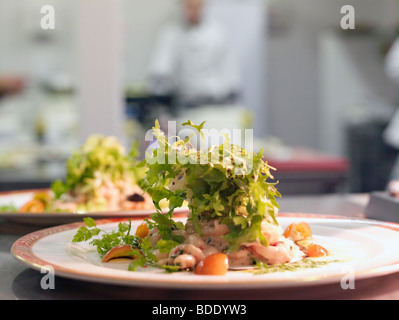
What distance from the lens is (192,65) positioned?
7422 millimetres

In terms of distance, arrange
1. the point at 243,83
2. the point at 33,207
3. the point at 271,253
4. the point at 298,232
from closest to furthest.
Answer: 1. the point at 271,253
2. the point at 298,232
3. the point at 33,207
4. the point at 243,83

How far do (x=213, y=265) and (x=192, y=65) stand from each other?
22.2 feet

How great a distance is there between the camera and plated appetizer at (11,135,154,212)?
1583 mm

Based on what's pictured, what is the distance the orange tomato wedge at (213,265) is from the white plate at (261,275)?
0.01 m

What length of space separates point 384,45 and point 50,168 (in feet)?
17.9

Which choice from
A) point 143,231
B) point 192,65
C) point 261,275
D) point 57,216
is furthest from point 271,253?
point 192,65

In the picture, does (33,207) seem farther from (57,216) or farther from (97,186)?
(57,216)

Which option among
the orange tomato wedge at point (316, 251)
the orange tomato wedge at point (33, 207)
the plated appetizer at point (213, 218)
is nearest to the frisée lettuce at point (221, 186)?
the plated appetizer at point (213, 218)

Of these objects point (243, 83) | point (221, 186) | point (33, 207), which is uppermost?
point (243, 83)

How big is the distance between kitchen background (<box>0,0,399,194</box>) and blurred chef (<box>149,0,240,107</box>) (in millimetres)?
186

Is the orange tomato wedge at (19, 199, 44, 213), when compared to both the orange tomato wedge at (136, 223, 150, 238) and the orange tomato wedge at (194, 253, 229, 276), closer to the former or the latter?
the orange tomato wedge at (136, 223, 150, 238)

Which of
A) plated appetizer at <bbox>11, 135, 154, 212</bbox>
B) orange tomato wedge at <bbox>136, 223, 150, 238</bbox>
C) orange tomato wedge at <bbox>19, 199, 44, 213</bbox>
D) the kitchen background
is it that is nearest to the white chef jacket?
the kitchen background

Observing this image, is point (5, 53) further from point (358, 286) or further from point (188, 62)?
point (358, 286)

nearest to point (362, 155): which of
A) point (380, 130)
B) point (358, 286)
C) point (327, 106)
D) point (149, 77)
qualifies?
point (380, 130)
